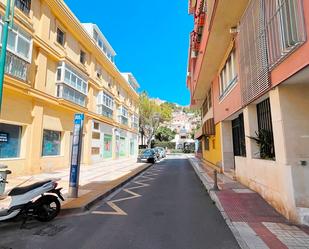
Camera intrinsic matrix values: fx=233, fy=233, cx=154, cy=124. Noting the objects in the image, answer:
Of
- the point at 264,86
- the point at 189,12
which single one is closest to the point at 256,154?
the point at 264,86

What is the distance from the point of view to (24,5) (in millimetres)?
13148

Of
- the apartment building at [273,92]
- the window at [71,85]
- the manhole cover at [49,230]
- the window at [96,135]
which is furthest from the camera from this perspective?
the window at [96,135]

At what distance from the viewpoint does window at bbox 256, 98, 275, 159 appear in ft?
23.6

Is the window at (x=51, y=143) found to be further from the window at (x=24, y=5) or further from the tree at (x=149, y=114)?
the tree at (x=149, y=114)

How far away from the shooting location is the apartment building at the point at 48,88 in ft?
39.8

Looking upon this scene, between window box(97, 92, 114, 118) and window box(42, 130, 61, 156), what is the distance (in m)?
7.13

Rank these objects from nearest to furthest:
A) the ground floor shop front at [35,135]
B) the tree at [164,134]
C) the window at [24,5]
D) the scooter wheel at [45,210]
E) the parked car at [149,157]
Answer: the scooter wheel at [45,210], the ground floor shop front at [35,135], the window at [24,5], the parked car at [149,157], the tree at [164,134]

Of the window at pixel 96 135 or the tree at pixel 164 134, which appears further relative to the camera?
the tree at pixel 164 134

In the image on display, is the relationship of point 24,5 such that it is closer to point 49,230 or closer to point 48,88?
point 48,88

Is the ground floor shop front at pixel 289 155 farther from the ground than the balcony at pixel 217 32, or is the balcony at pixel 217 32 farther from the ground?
the balcony at pixel 217 32

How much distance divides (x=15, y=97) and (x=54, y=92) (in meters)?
3.62

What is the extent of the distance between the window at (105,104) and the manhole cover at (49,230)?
62.1ft

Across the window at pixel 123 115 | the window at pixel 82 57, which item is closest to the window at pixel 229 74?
the window at pixel 82 57

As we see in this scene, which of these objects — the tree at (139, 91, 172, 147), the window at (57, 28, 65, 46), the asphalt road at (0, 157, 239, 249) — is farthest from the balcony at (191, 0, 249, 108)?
the tree at (139, 91, 172, 147)
